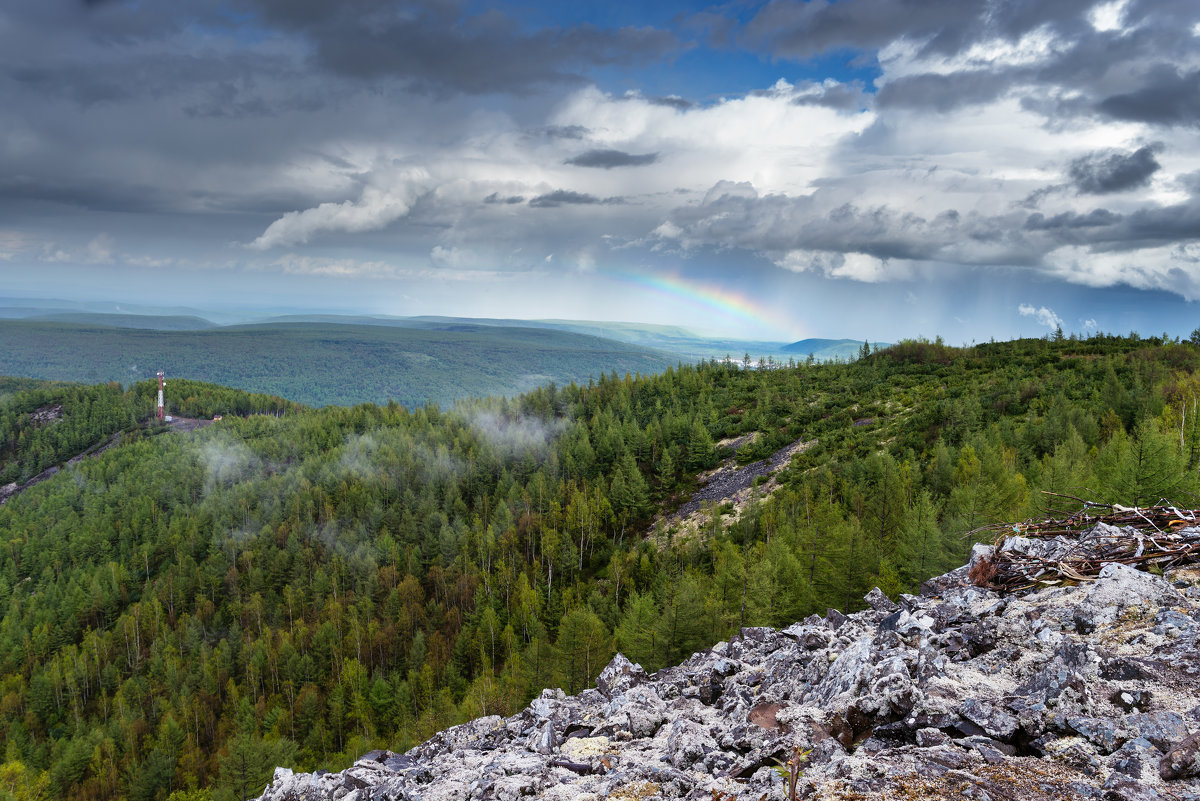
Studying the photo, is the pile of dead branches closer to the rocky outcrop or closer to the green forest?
the rocky outcrop

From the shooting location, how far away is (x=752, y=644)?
532 inches


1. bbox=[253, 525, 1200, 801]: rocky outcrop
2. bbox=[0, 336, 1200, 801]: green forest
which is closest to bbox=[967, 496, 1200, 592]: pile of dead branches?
bbox=[253, 525, 1200, 801]: rocky outcrop

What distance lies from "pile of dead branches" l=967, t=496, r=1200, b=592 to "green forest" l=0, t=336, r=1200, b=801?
21905mm

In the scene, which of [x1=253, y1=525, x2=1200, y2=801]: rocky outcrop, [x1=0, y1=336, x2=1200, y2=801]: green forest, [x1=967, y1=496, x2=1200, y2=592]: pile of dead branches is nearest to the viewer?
[x1=253, y1=525, x2=1200, y2=801]: rocky outcrop

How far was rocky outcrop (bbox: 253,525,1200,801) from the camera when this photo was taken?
5.83m

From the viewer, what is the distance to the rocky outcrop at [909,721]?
19.1 ft

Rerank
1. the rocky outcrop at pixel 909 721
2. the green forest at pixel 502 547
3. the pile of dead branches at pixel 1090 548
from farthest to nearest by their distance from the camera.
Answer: the green forest at pixel 502 547, the pile of dead branches at pixel 1090 548, the rocky outcrop at pixel 909 721

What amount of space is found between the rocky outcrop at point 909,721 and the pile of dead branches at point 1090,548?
0.34 meters

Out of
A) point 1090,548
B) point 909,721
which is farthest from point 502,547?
point 909,721

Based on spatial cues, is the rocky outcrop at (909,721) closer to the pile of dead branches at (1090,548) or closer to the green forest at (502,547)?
the pile of dead branches at (1090,548)

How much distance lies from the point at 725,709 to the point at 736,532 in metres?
75.2

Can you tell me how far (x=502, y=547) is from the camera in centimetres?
11362

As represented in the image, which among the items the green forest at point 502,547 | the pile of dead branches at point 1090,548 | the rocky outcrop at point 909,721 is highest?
the pile of dead branches at point 1090,548

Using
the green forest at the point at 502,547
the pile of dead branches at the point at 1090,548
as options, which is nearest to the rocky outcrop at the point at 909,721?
the pile of dead branches at the point at 1090,548
